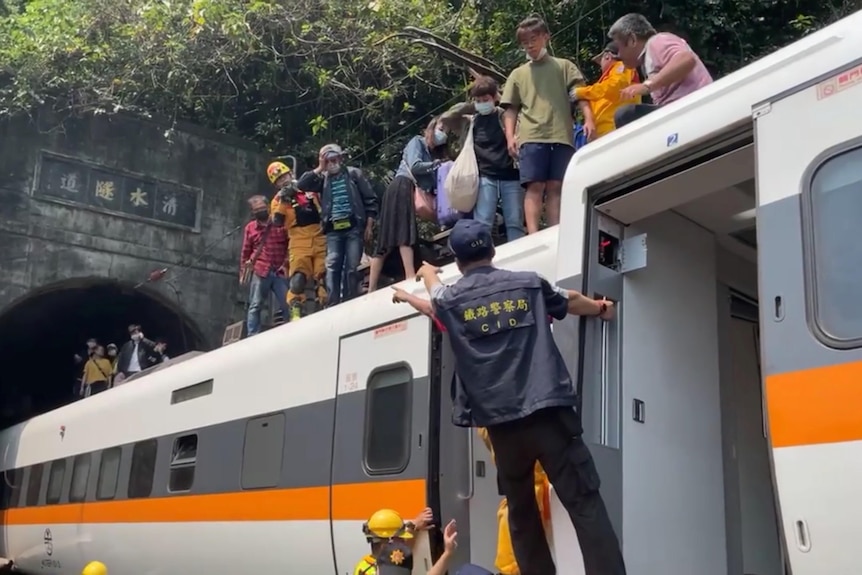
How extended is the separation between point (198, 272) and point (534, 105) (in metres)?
12.2

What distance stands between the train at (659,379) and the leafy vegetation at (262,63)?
9.02 meters

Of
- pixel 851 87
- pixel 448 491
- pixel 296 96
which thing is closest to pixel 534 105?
pixel 448 491

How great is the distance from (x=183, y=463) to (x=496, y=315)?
4968mm

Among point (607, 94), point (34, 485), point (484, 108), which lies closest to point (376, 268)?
point (484, 108)

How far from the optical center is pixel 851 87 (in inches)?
123

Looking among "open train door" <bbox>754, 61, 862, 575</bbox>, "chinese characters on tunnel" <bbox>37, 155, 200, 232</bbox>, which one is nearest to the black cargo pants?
"open train door" <bbox>754, 61, 862, 575</bbox>

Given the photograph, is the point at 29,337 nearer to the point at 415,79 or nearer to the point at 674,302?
the point at 415,79

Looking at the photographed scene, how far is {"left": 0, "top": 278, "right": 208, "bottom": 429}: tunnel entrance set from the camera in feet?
56.3

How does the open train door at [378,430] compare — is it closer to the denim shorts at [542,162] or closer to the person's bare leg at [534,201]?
the person's bare leg at [534,201]

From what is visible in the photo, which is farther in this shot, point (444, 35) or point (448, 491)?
point (444, 35)

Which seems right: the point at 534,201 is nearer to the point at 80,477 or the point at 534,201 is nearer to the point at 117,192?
the point at 80,477

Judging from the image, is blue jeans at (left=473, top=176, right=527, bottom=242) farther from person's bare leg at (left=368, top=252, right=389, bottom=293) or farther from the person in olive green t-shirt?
person's bare leg at (left=368, top=252, right=389, bottom=293)

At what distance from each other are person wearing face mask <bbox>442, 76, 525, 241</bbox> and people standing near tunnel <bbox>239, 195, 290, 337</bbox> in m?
3.31

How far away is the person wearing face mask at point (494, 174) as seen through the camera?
646cm
